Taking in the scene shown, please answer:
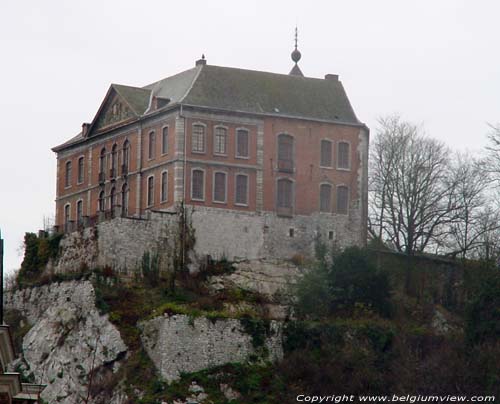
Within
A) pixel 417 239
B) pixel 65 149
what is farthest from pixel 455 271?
pixel 65 149

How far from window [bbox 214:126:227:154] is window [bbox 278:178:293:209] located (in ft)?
9.33

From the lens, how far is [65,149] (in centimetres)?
7925

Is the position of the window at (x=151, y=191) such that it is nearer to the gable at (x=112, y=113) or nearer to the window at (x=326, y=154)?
the gable at (x=112, y=113)

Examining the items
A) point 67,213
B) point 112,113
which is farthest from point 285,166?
point 67,213

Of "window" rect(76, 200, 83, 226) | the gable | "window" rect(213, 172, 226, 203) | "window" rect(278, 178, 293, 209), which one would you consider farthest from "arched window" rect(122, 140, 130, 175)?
"window" rect(278, 178, 293, 209)

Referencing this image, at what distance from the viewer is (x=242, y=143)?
237 ft

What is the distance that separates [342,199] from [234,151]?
538 cm

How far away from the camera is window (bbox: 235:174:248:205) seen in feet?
234

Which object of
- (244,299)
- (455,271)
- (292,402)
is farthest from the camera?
(455,271)

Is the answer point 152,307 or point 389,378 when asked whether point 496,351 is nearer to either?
point 389,378

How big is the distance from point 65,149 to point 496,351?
23.8 m

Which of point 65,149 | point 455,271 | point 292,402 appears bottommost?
point 292,402

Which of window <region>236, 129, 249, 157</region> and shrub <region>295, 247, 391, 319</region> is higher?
window <region>236, 129, 249, 157</region>

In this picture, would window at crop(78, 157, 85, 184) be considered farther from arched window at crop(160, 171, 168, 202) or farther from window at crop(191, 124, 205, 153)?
window at crop(191, 124, 205, 153)
